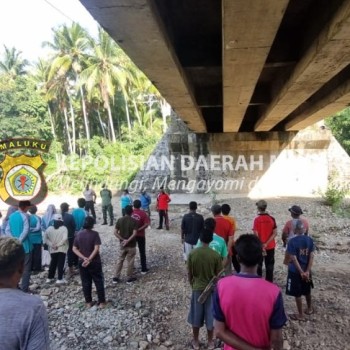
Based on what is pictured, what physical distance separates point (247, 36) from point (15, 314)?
164 inches

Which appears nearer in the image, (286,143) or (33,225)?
(33,225)

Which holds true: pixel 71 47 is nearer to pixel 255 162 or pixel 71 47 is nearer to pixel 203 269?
pixel 255 162

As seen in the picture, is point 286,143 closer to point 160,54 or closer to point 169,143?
point 169,143

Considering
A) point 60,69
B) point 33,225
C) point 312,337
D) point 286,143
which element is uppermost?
point 60,69

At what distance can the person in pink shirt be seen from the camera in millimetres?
2240

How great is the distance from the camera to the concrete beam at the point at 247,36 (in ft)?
12.3

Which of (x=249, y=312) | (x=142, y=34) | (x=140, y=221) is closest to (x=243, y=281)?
(x=249, y=312)

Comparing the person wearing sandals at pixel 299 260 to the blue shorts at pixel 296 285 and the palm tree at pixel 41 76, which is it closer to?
the blue shorts at pixel 296 285

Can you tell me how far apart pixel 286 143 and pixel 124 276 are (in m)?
14.1

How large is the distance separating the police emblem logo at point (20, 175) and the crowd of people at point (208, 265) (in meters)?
5.53

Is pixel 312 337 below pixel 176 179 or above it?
below

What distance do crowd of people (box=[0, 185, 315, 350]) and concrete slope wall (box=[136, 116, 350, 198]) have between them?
1202 cm

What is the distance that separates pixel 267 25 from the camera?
Answer: 4195 mm

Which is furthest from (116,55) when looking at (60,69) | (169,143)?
(169,143)
